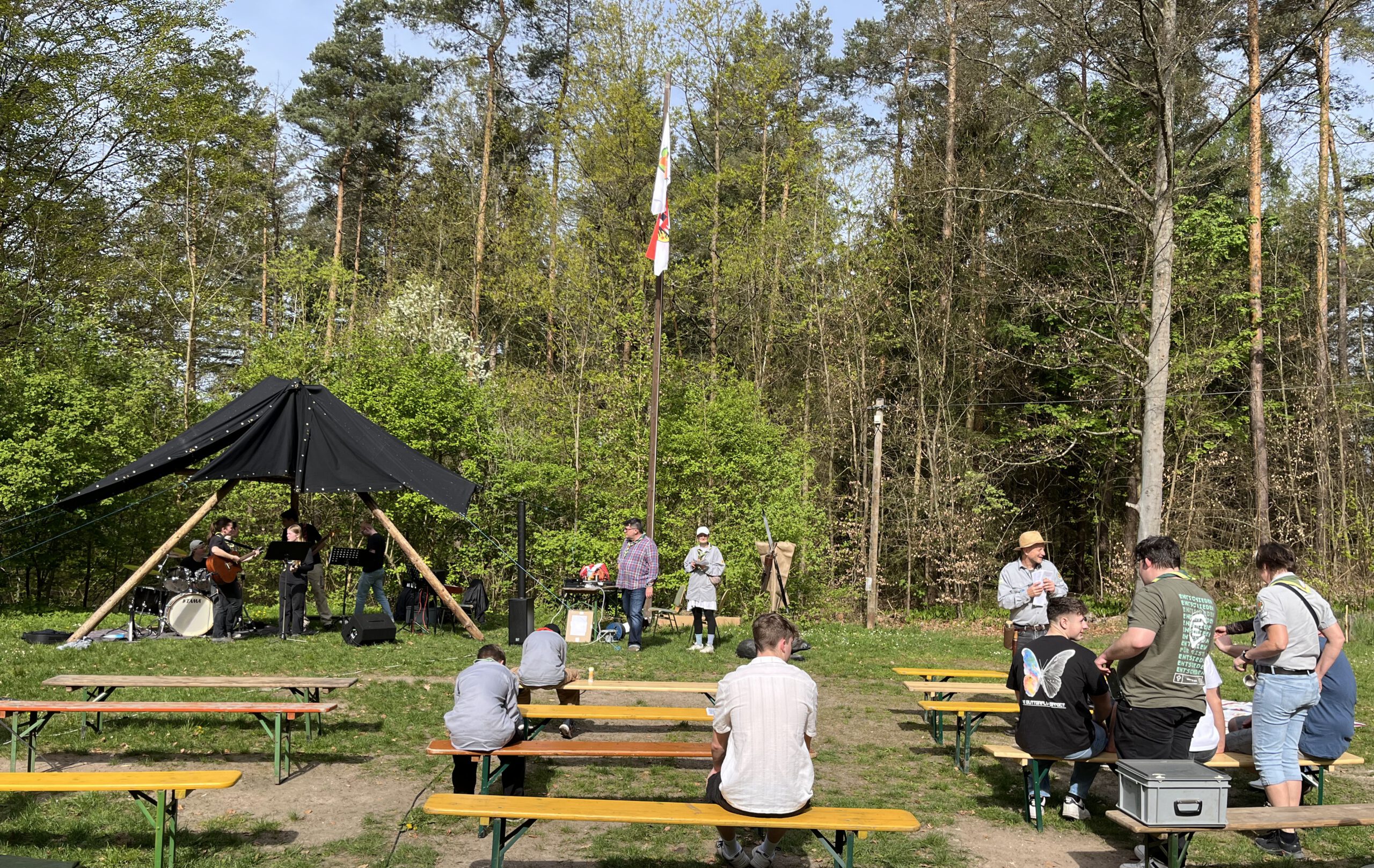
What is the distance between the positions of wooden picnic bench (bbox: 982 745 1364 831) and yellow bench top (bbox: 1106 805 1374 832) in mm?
815

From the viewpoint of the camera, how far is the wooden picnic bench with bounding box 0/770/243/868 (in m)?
4.36

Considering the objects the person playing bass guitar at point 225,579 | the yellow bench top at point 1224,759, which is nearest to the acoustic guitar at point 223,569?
the person playing bass guitar at point 225,579

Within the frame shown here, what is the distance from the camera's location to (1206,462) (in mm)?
20625

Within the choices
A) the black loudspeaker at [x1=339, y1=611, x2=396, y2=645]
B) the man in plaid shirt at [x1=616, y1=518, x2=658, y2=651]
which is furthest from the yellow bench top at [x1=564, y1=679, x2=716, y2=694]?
the black loudspeaker at [x1=339, y1=611, x2=396, y2=645]

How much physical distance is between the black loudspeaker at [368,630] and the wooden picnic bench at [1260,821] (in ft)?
30.7

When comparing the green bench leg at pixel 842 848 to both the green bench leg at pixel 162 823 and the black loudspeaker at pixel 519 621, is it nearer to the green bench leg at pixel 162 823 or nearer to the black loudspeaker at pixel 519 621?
the green bench leg at pixel 162 823

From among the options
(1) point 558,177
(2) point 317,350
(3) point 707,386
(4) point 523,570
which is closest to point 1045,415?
(3) point 707,386

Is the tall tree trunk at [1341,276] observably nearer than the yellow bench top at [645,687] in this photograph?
No

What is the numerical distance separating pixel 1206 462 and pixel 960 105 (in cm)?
994

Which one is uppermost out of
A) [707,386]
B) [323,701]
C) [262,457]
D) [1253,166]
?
[1253,166]

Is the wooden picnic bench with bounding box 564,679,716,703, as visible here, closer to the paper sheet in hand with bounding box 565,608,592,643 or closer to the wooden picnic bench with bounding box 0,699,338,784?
the wooden picnic bench with bounding box 0,699,338,784

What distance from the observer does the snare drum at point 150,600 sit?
12.2 metres

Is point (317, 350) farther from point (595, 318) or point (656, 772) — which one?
point (656, 772)

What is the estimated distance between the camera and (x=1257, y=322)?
19.9 m
